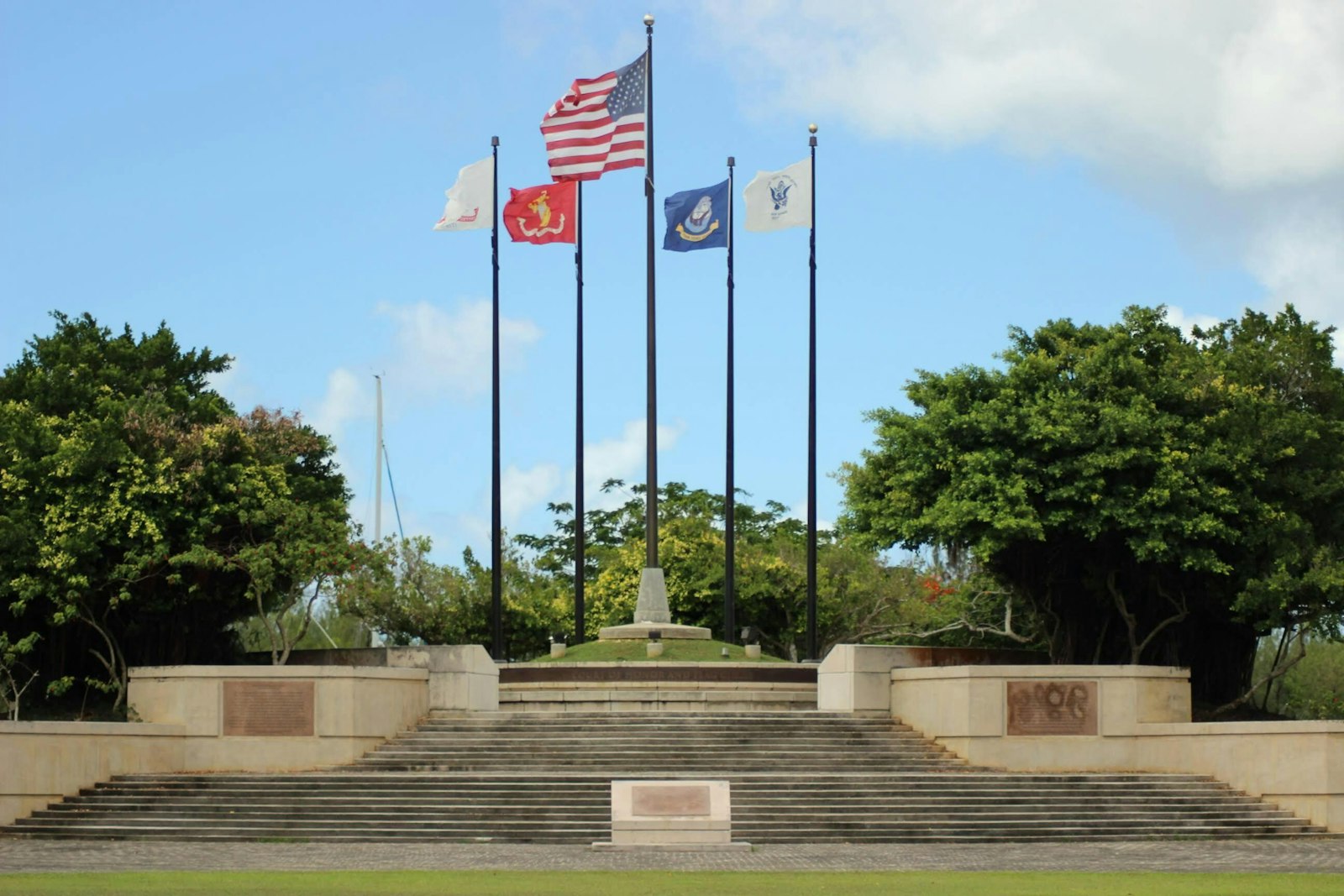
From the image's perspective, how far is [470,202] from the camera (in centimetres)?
4244

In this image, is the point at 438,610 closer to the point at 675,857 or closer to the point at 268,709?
the point at 268,709

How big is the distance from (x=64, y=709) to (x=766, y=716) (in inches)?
763

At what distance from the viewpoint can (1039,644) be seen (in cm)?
4997

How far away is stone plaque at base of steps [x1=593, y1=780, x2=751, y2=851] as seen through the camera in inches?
913

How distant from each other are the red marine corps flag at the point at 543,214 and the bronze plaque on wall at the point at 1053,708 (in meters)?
17.4

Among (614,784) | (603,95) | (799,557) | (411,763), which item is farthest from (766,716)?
(799,557)

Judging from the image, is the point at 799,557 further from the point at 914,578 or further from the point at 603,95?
the point at 603,95

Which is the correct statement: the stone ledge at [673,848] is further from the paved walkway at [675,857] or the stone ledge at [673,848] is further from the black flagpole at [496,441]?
the black flagpole at [496,441]

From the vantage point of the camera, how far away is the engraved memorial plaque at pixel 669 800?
23234mm

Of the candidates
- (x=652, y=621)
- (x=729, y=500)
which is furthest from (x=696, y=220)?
(x=652, y=621)

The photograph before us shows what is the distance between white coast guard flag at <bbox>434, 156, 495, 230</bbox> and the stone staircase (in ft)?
51.0

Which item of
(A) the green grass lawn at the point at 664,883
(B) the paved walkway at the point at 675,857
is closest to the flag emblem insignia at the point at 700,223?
(B) the paved walkway at the point at 675,857

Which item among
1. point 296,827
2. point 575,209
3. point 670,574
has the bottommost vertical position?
point 296,827

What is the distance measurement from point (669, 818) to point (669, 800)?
0.25m
